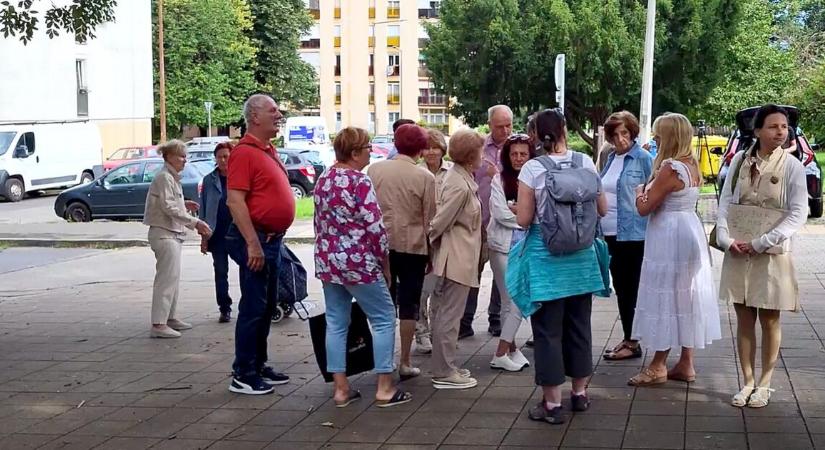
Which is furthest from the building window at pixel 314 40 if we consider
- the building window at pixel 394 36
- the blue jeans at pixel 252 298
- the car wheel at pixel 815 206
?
the blue jeans at pixel 252 298

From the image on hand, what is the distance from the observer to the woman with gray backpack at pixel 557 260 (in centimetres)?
584

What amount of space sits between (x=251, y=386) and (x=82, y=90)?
40.0m

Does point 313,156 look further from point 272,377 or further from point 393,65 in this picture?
point 393,65

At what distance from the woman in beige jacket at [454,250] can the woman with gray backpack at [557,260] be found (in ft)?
2.33

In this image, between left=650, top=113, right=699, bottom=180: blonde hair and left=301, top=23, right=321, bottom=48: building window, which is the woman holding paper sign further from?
left=301, top=23, right=321, bottom=48: building window

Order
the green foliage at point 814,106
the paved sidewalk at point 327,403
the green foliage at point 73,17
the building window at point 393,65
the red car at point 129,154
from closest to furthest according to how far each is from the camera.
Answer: the paved sidewalk at point 327,403 < the green foliage at point 73,17 < the green foliage at point 814,106 < the red car at point 129,154 < the building window at point 393,65

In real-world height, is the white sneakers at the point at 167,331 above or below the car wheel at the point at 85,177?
below

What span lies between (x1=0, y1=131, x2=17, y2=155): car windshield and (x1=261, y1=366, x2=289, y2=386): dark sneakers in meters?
25.6

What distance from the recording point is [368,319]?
21.3ft

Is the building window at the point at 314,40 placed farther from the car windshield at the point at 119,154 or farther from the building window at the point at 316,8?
the car windshield at the point at 119,154

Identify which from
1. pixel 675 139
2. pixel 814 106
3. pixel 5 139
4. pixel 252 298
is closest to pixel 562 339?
pixel 675 139

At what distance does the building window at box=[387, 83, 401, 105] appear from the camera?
278 feet

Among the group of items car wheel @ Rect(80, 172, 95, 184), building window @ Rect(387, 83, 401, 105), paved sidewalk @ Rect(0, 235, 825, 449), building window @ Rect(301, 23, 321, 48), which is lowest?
paved sidewalk @ Rect(0, 235, 825, 449)

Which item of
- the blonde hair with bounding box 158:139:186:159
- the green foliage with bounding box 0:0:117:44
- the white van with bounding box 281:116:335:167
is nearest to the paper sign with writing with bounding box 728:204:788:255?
the blonde hair with bounding box 158:139:186:159
